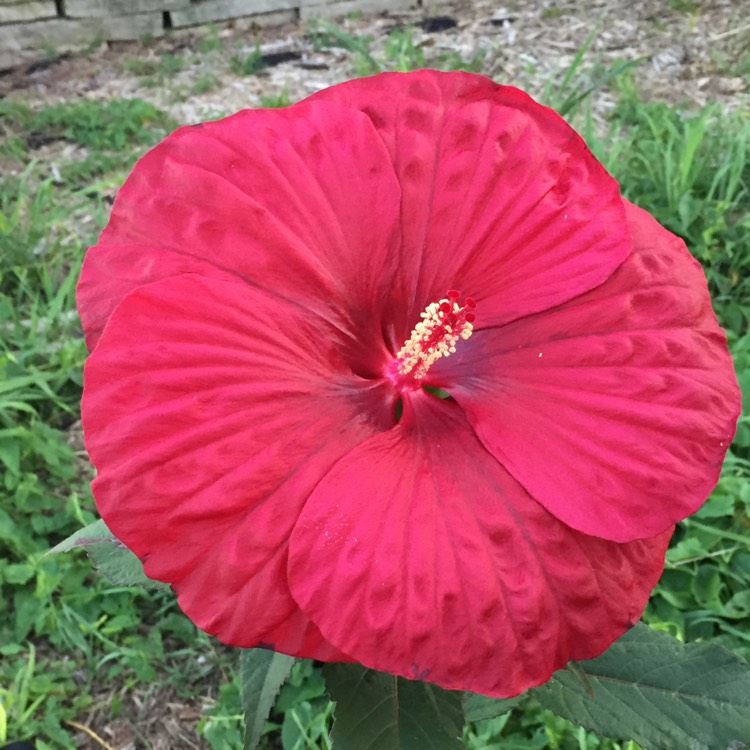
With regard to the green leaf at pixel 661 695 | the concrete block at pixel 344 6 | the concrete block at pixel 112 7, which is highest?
the concrete block at pixel 112 7

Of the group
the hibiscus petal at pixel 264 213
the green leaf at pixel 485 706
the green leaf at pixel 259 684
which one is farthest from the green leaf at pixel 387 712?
the hibiscus petal at pixel 264 213

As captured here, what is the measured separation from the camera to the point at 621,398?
62cm

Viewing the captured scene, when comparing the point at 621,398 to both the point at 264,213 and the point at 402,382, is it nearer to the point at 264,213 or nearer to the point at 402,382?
the point at 402,382

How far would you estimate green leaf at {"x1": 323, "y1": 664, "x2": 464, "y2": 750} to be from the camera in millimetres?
824

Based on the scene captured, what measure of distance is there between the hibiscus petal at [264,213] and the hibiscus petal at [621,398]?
0.50 ft

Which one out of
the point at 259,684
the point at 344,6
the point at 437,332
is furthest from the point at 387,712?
the point at 344,6

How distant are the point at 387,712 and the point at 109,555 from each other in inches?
14.1

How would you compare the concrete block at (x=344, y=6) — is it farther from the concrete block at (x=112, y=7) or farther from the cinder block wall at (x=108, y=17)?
the concrete block at (x=112, y=7)

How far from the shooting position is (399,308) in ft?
2.47

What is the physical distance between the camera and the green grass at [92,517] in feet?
5.12

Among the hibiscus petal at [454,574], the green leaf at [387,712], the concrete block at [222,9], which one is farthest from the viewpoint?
the concrete block at [222,9]

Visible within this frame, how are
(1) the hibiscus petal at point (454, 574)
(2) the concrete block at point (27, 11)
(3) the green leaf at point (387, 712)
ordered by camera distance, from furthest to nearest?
(2) the concrete block at point (27, 11)
(3) the green leaf at point (387, 712)
(1) the hibiscus petal at point (454, 574)

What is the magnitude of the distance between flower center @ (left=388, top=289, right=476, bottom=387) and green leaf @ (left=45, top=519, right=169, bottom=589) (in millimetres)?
Result: 355

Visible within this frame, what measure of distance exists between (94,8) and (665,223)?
2423mm
